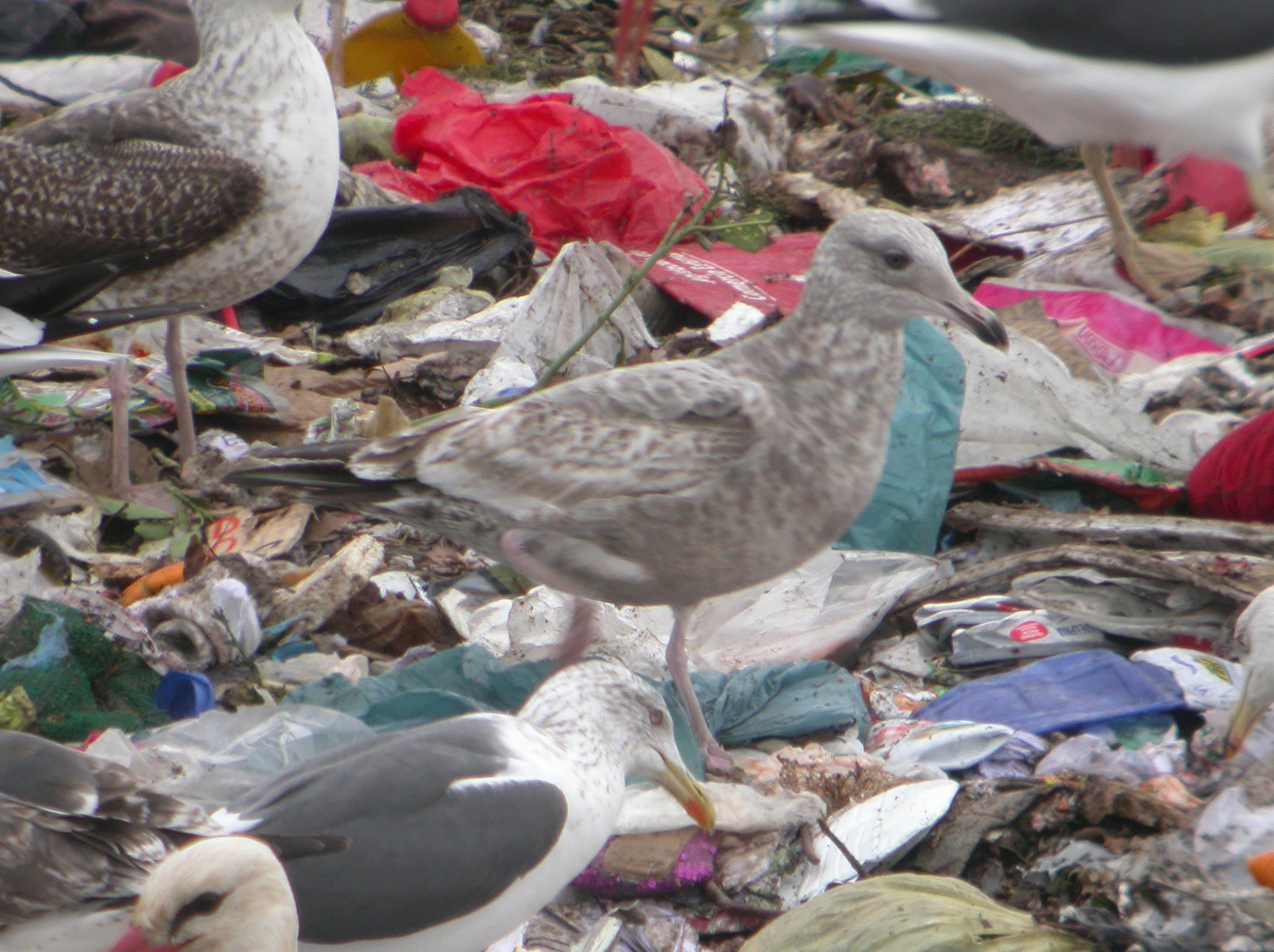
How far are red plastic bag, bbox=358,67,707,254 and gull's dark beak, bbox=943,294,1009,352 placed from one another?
8.69 ft

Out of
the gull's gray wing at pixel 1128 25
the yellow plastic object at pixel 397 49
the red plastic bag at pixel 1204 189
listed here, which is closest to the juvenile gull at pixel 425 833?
the gull's gray wing at pixel 1128 25

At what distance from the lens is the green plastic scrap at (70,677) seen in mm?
2863

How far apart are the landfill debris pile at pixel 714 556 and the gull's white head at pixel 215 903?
3cm

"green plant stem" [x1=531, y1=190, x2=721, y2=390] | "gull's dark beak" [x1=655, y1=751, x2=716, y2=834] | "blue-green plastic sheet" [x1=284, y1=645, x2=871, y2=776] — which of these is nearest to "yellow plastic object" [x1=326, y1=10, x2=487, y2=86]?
"green plant stem" [x1=531, y1=190, x2=721, y2=390]

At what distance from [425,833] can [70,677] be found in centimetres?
116

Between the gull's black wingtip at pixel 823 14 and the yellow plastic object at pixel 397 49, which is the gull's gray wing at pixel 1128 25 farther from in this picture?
the yellow plastic object at pixel 397 49

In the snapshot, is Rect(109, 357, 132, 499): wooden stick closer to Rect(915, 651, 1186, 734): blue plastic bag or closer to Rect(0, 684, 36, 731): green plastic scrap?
Rect(0, 684, 36, 731): green plastic scrap

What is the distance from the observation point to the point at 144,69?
6.30m

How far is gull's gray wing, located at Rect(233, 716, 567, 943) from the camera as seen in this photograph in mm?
2076

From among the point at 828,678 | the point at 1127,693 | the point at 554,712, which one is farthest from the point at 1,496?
the point at 1127,693

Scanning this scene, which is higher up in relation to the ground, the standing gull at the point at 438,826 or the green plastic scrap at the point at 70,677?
the standing gull at the point at 438,826

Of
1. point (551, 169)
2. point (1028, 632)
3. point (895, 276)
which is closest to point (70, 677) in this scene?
point (895, 276)

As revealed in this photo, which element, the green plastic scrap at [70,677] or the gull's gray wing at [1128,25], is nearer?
the gull's gray wing at [1128,25]

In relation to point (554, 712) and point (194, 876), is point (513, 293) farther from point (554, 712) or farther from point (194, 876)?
point (194, 876)
